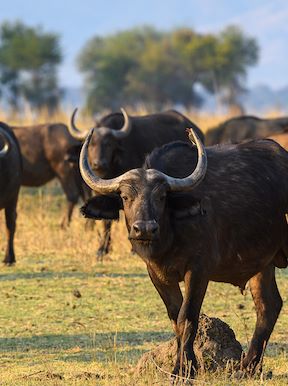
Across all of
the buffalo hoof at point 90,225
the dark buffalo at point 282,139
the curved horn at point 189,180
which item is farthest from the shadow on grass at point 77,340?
the buffalo hoof at point 90,225

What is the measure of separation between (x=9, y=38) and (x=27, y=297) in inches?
2237

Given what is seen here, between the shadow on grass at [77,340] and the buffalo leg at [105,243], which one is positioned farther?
the buffalo leg at [105,243]

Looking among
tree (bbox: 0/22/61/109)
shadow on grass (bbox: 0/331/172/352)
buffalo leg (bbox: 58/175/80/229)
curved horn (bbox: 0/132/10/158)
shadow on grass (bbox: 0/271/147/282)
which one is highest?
tree (bbox: 0/22/61/109)

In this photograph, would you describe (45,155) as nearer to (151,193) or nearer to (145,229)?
(151,193)

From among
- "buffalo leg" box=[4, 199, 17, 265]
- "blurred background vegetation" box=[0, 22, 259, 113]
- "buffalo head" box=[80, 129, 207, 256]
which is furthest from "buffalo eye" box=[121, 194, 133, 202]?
"blurred background vegetation" box=[0, 22, 259, 113]

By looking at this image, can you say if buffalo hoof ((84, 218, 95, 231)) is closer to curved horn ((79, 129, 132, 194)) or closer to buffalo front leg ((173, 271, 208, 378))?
curved horn ((79, 129, 132, 194))

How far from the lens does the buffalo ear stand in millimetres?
7629

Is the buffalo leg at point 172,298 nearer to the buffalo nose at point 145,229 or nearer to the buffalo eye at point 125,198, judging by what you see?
the buffalo eye at point 125,198

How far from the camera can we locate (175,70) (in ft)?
246

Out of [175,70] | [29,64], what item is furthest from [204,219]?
[175,70]

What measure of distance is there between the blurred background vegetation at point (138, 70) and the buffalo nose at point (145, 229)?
53.3 metres

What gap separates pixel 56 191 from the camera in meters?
23.8

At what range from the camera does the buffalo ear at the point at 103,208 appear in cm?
763

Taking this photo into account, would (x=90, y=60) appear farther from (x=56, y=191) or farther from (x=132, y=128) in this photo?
(x=132, y=128)
